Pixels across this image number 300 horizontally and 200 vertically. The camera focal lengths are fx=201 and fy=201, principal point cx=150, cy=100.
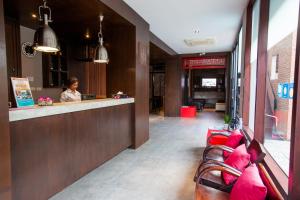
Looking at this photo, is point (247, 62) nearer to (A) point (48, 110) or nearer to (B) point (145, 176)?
(B) point (145, 176)

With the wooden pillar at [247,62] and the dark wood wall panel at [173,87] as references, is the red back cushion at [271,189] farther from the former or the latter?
the dark wood wall panel at [173,87]

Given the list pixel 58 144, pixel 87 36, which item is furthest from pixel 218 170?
pixel 87 36

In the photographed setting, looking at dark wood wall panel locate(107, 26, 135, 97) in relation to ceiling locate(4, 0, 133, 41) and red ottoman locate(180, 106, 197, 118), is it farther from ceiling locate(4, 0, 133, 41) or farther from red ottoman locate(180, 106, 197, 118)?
red ottoman locate(180, 106, 197, 118)

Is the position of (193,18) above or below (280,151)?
above

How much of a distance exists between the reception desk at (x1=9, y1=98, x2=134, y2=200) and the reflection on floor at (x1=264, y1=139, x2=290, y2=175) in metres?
2.57

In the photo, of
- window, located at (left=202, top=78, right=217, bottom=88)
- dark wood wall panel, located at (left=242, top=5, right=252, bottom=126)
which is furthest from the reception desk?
window, located at (left=202, top=78, right=217, bottom=88)

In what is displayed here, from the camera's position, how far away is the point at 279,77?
2.46 m

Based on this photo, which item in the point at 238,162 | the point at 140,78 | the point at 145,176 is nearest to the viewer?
the point at 238,162

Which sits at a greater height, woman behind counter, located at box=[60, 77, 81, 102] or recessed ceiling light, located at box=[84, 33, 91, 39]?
recessed ceiling light, located at box=[84, 33, 91, 39]

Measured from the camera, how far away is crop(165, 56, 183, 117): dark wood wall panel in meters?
10.1

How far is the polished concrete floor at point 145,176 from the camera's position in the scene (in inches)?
106

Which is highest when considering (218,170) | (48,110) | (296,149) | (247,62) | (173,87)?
(247,62)

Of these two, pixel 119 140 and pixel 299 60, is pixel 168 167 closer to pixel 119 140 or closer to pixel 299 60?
pixel 119 140

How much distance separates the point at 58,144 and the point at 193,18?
13.5ft
